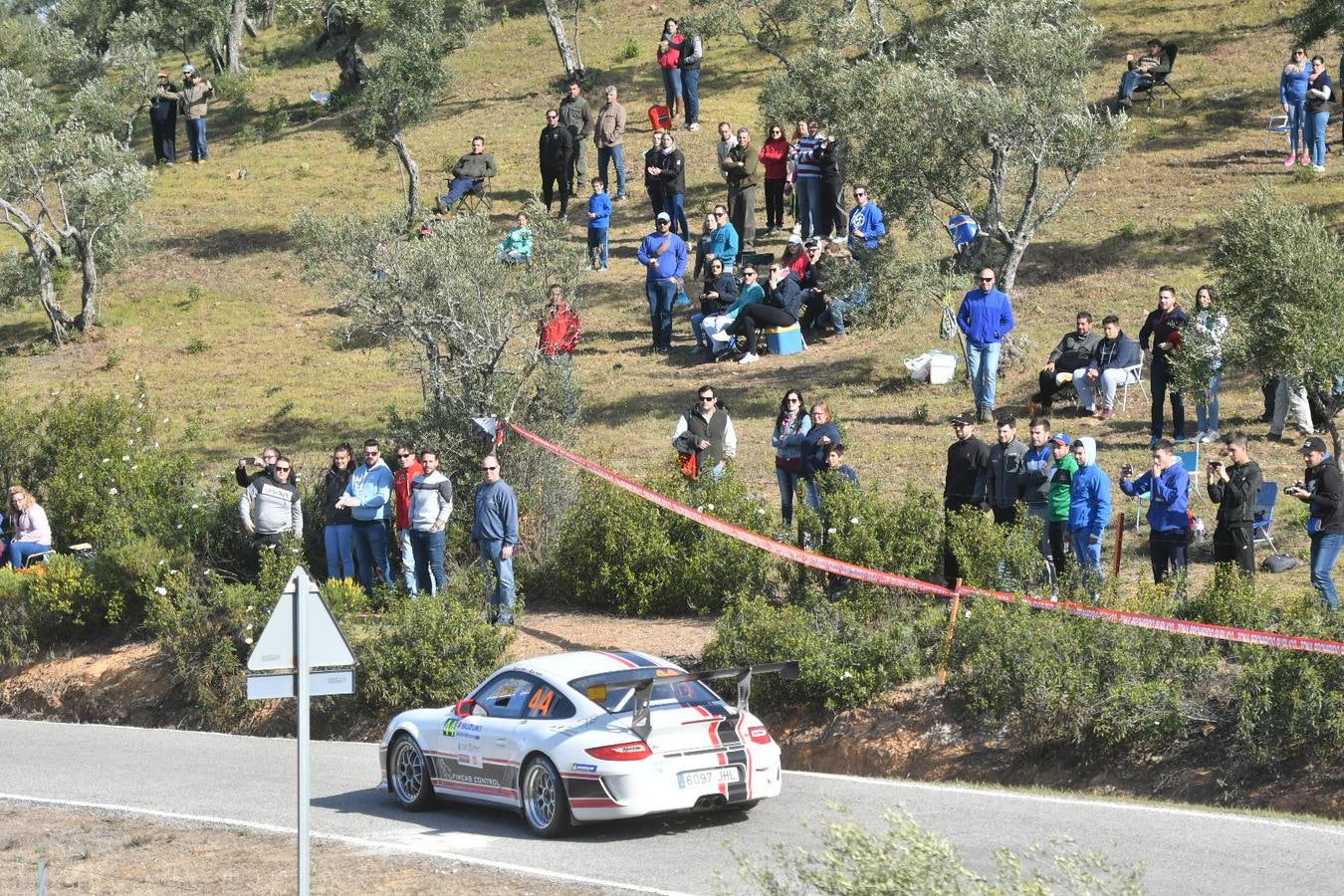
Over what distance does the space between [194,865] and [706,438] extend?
8845 millimetres

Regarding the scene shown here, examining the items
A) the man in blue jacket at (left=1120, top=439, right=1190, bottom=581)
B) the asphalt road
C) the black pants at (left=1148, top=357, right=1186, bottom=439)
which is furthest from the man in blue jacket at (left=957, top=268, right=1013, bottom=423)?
the asphalt road

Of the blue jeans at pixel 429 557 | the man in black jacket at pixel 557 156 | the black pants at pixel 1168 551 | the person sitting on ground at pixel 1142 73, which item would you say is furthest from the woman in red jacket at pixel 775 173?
the black pants at pixel 1168 551

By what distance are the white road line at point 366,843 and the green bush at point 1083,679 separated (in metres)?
4.88

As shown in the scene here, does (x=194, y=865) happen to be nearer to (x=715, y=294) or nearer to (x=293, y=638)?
(x=293, y=638)

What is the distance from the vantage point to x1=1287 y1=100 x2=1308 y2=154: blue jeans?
3069 cm

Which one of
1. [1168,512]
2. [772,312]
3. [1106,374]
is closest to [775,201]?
[772,312]

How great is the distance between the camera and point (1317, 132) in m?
30.5

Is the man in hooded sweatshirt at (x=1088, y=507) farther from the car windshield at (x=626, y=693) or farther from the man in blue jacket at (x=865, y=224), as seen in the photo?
the man in blue jacket at (x=865, y=224)

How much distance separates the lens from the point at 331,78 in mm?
48938

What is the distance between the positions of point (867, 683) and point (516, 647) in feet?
14.9

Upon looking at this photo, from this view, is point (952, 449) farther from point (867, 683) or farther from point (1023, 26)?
point (1023, 26)

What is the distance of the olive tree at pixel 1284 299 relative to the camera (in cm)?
1730

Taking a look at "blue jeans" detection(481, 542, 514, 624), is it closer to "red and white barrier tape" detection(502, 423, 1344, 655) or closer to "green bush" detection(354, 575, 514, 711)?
"green bush" detection(354, 575, 514, 711)

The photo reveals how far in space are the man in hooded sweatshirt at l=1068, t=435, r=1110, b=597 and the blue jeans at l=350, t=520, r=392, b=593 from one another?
7890 mm
